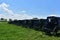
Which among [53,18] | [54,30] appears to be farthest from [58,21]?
[54,30]

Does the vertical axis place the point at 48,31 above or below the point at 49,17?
below

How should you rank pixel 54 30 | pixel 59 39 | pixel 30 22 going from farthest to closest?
1. pixel 30 22
2. pixel 54 30
3. pixel 59 39

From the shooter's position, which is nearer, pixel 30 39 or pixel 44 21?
pixel 30 39

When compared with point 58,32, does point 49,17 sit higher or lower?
higher

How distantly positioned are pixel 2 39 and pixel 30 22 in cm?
1901

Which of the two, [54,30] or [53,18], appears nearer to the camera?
[54,30]

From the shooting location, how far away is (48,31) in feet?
88.3

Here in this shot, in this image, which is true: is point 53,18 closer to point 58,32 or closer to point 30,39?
point 58,32

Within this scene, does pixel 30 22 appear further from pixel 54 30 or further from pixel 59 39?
pixel 59 39

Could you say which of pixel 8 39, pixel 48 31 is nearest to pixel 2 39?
pixel 8 39

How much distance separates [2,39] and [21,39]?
1894 mm

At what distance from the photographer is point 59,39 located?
2155cm

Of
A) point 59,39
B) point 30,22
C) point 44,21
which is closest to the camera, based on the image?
point 59,39

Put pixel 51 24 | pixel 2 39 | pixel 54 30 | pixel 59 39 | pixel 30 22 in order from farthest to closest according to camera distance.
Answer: pixel 30 22, pixel 51 24, pixel 54 30, pixel 59 39, pixel 2 39
